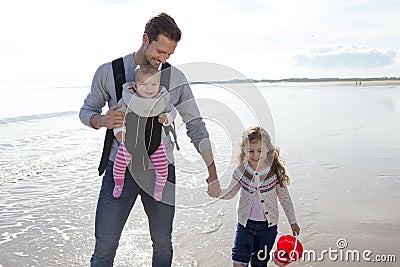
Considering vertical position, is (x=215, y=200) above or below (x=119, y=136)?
below

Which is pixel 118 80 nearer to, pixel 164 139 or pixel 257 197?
pixel 164 139

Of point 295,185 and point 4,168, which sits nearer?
point 295,185

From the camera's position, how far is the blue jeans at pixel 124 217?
3219 millimetres

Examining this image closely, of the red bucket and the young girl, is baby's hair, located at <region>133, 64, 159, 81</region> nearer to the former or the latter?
the young girl

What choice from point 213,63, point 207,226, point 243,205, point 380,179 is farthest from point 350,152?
point 213,63

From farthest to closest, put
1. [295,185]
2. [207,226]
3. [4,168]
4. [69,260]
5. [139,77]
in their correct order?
[4,168], [295,185], [207,226], [69,260], [139,77]

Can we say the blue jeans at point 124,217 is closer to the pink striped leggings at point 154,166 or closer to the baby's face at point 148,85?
the pink striped leggings at point 154,166

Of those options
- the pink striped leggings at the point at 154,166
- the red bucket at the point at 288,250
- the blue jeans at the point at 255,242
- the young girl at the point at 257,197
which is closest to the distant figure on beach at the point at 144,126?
the pink striped leggings at the point at 154,166

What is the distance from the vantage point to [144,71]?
3125 mm

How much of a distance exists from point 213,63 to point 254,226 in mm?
1337

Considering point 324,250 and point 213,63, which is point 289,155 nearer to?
point 324,250

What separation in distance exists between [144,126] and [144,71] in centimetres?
37

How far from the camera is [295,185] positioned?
727 centimetres

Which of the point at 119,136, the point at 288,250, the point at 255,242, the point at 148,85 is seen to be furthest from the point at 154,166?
the point at 288,250
